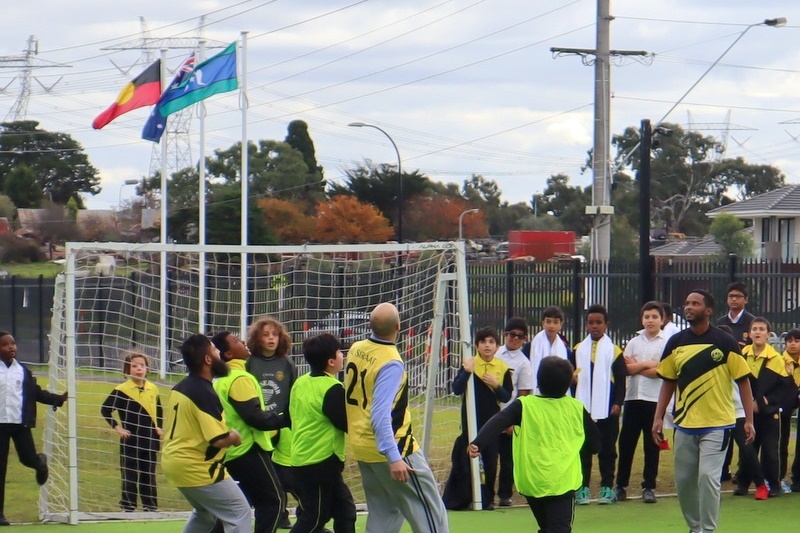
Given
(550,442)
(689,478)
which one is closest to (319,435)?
(550,442)

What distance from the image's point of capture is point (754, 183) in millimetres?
74562

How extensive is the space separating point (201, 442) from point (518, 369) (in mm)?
4290

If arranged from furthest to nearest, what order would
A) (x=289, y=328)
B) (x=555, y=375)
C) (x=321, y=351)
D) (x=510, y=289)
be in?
(x=510, y=289) → (x=289, y=328) → (x=321, y=351) → (x=555, y=375)

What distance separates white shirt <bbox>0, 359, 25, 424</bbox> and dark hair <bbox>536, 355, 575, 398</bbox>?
5.21 m

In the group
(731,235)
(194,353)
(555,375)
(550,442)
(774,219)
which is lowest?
(550,442)

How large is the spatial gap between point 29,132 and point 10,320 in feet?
107

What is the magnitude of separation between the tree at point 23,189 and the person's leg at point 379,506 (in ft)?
148

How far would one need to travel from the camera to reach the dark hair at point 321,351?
7896 millimetres

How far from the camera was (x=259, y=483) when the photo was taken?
816 centimetres

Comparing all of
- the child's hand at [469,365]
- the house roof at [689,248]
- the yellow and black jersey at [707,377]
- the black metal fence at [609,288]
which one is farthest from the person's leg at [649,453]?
the house roof at [689,248]

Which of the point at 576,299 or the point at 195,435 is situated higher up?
the point at 576,299

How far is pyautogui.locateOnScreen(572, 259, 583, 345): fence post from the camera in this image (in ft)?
59.7

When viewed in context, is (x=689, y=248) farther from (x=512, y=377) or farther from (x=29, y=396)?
(x=29, y=396)

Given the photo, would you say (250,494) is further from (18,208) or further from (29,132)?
(29,132)
